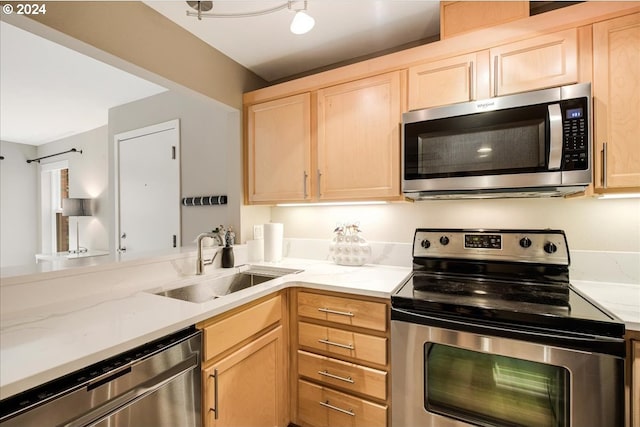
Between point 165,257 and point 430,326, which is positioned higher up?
point 165,257

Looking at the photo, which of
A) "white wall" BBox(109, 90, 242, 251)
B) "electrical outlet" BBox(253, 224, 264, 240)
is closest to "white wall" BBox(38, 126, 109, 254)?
"white wall" BBox(109, 90, 242, 251)

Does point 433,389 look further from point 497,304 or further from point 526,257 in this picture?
point 526,257

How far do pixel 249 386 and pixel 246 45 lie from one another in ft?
6.74

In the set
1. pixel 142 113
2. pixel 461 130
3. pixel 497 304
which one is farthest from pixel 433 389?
pixel 142 113

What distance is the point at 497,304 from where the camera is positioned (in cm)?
117

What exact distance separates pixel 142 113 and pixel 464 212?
9.96 ft

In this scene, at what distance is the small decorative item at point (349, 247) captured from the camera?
195 centimetres

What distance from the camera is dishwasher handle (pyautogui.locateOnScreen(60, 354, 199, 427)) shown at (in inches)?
31.4

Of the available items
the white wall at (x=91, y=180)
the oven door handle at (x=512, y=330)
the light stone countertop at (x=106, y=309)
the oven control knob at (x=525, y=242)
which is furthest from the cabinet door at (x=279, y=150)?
the white wall at (x=91, y=180)

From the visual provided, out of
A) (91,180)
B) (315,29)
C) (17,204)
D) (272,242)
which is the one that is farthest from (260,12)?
(17,204)

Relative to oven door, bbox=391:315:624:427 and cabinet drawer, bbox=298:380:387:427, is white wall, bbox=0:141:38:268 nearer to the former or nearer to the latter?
cabinet drawer, bbox=298:380:387:427

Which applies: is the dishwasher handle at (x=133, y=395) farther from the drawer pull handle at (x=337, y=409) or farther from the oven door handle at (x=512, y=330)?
the oven door handle at (x=512, y=330)

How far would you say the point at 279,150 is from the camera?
2.03 metres

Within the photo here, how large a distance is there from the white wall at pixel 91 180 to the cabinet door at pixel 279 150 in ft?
8.93
